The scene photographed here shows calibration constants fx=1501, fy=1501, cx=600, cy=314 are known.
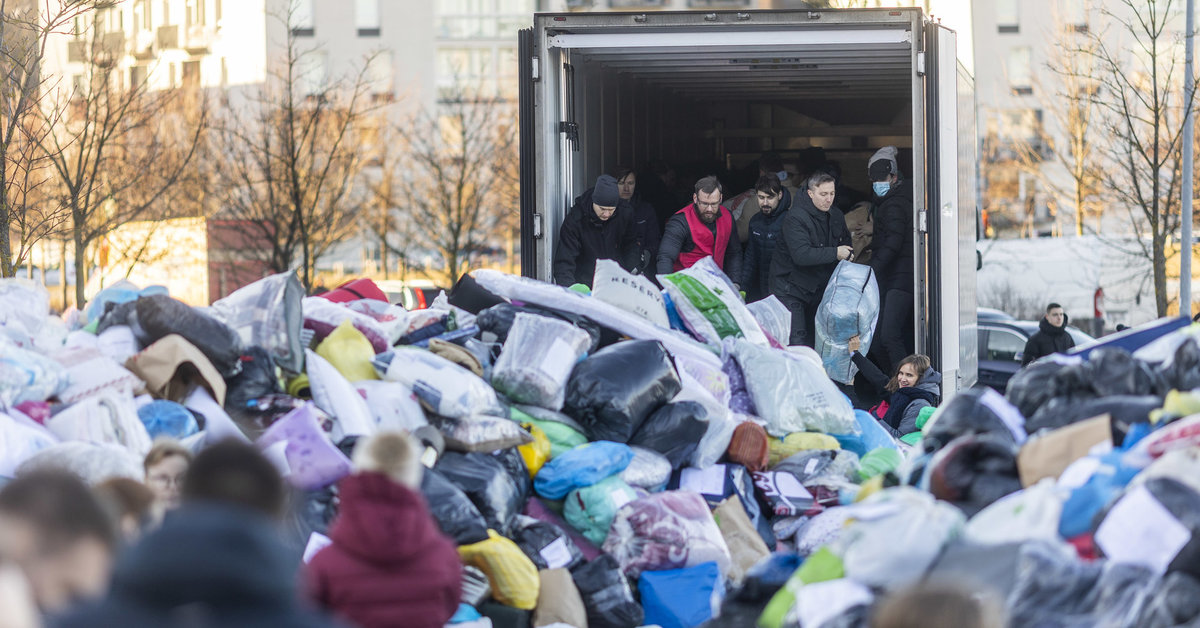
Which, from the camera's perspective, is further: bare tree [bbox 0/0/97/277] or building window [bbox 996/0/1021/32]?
building window [bbox 996/0/1021/32]

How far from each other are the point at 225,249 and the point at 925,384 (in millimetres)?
16096

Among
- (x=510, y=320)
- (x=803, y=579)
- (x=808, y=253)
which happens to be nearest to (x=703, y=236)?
(x=808, y=253)

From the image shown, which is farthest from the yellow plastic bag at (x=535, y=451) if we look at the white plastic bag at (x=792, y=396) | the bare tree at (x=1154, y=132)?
the bare tree at (x=1154, y=132)

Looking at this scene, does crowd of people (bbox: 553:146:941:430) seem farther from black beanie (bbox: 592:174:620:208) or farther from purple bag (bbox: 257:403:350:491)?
purple bag (bbox: 257:403:350:491)

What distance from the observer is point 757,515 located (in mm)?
6391

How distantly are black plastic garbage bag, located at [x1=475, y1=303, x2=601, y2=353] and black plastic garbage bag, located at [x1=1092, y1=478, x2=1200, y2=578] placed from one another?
3.56 metres

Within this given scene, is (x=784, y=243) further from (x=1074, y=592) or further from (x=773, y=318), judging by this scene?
(x=1074, y=592)

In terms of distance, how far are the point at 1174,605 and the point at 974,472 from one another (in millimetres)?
869

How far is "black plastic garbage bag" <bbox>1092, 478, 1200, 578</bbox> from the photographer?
11.5ft

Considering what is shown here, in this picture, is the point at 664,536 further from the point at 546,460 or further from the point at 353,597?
the point at 353,597

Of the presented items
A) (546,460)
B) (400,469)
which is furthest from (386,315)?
(400,469)

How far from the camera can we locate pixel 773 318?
8.21m

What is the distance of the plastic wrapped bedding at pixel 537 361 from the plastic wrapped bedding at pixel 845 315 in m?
2.60

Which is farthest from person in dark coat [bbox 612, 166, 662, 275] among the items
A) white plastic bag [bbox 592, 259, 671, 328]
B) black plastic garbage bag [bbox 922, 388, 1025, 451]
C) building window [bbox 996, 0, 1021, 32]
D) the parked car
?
building window [bbox 996, 0, 1021, 32]
